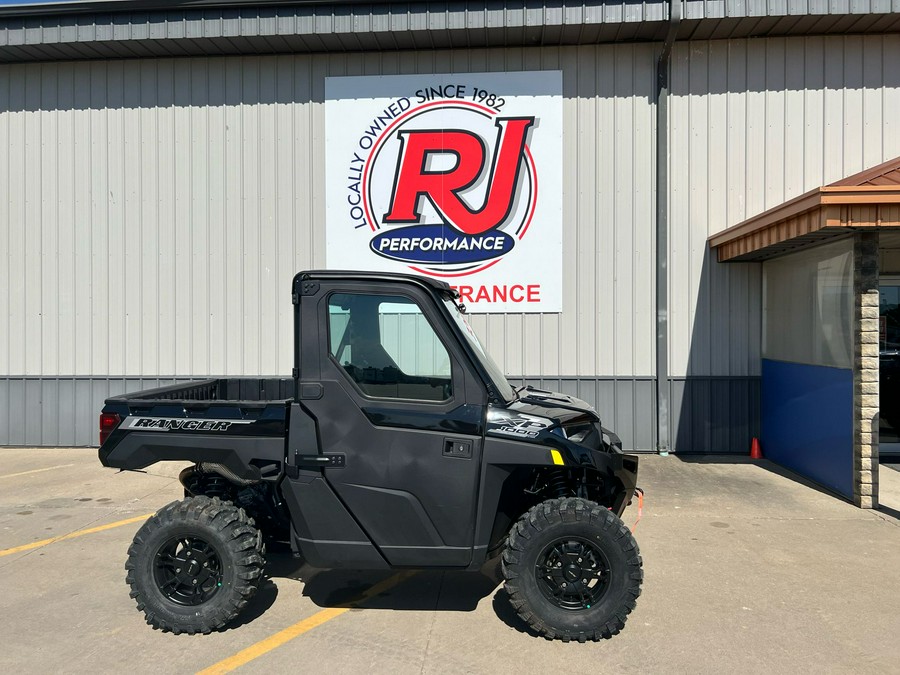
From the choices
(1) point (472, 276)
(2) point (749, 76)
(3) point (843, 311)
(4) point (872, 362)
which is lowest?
(4) point (872, 362)

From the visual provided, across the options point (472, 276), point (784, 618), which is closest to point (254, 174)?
point (472, 276)

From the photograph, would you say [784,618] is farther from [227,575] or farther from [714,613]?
[227,575]

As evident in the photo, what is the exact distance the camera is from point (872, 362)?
253 inches

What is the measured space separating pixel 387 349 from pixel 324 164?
661 centimetres

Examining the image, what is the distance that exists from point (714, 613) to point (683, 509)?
249 cm

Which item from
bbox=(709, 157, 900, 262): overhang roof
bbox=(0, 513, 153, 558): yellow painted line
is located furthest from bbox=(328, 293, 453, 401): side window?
bbox=(709, 157, 900, 262): overhang roof

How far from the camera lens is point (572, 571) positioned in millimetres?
3746

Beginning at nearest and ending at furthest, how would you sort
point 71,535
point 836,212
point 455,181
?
1. point 71,535
2. point 836,212
3. point 455,181

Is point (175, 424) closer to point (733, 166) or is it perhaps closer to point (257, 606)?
point (257, 606)

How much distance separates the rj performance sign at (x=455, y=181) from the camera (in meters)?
9.34

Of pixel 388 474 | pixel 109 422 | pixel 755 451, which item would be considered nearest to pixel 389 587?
pixel 388 474

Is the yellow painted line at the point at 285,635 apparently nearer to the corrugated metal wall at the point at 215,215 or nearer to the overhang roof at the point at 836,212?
the overhang roof at the point at 836,212

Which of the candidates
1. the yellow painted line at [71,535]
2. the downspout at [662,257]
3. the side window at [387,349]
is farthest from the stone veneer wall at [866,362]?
the yellow painted line at [71,535]

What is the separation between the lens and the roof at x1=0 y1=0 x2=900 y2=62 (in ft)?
28.4
